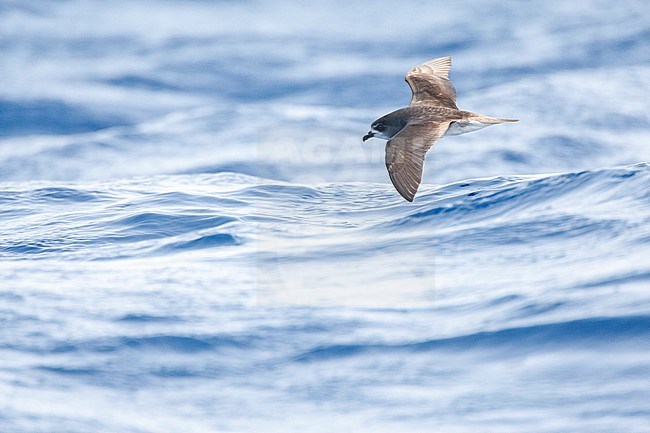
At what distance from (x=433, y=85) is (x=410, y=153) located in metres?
2.03

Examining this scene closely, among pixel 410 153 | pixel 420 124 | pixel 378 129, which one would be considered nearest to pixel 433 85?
pixel 378 129

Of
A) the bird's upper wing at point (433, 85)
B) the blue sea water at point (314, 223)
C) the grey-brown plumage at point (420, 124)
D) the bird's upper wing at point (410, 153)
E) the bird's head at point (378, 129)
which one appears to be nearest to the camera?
the blue sea water at point (314, 223)

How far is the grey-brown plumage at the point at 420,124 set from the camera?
7.66 m

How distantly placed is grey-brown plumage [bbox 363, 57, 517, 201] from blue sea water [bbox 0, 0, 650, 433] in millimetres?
812

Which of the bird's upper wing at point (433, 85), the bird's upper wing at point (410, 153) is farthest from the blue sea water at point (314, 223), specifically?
the bird's upper wing at point (433, 85)

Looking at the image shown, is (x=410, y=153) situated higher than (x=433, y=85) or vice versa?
(x=433, y=85)

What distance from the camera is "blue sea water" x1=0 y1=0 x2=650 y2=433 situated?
6391mm

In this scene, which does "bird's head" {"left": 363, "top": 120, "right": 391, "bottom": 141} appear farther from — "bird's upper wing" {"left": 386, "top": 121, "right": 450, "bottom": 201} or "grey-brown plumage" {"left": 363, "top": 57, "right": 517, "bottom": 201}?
"bird's upper wing" {"left": 386, "top": 121, "right": 450, "bottom": 201}

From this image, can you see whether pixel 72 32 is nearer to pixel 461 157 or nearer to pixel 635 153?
pixel 461 157

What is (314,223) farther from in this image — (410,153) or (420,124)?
(410,153)

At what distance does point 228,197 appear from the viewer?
33.9ft

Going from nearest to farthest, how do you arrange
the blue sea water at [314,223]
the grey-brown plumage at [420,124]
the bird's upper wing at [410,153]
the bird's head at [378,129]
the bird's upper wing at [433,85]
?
the blue sea water at [314,223] → the bird's upper wing at [410,153] → the grey-brown plumage at [420,124] → the bird's head at [378,129] → the bird's upper wing at [433,85]

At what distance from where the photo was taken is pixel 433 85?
9.65 meters

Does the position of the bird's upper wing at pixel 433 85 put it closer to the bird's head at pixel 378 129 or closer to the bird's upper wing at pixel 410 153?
the bird's head at pixel 378 129
